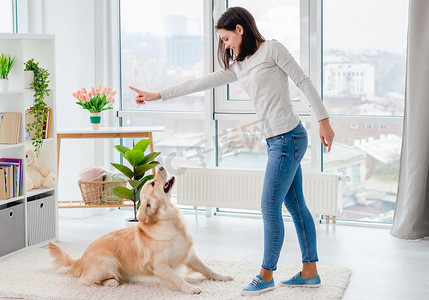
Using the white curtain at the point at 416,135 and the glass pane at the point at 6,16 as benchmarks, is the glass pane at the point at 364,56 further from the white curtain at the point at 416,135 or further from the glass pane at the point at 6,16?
the glass pane at the point at 6,16

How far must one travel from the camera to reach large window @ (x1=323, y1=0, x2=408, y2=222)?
427 cm

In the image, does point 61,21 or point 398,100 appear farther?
point 61,21

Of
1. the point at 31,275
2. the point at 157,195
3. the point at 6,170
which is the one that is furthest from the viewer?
the point at 6,170

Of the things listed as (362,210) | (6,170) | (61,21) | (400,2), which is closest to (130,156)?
(6,170)

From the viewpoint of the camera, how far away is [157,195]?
2.96 m

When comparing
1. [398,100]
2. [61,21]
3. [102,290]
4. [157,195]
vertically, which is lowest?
[102,290]

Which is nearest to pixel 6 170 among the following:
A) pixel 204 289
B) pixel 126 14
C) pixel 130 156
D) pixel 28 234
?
pixel 28 234

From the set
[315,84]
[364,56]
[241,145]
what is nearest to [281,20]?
[315,84]

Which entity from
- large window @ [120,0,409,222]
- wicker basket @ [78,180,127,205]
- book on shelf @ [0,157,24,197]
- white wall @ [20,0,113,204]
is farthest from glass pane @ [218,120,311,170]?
book on shelf @ [0,157,24,197]

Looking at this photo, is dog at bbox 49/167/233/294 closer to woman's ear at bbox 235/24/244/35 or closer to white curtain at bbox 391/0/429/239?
woman's ear at bbox 235/24/244/35

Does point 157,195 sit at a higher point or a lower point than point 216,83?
lower

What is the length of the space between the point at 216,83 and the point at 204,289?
39.8 inches

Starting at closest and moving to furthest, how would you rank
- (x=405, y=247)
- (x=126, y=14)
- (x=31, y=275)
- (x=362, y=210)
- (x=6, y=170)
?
(x=31, y=275) → (x=6, y=170) → (x=405, y=247) → (x=362, y=210) → (x=126, y=14)

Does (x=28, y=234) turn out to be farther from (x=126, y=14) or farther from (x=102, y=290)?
(x=126, y=14)
